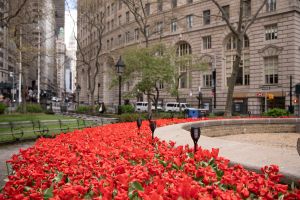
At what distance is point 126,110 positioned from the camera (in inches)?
1437

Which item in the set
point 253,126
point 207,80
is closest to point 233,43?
point 207,80

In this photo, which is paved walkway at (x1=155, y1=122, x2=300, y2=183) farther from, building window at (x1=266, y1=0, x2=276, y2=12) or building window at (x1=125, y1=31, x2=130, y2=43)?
building window at (x1=125, y1=31, x2=130, y2=43)

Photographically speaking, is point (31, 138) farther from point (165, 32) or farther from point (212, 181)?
point (165, 32)

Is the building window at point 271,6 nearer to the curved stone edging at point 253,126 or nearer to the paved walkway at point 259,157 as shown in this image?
the curved stone edging at point 253,126

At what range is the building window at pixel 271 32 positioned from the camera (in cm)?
4194

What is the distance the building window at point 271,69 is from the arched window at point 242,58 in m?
2.83

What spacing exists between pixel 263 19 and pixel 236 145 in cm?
3766

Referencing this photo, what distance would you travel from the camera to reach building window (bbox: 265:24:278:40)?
138 feet

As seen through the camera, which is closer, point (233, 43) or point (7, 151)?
point (7, 151)

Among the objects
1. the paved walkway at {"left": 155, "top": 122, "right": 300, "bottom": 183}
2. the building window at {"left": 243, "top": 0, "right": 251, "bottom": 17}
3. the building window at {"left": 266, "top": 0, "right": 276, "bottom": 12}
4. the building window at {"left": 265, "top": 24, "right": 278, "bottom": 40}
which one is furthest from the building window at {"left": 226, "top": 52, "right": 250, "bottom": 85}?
the paved walkway at {"left": 155, "top": 122, "right": 300, "bottom": 183}

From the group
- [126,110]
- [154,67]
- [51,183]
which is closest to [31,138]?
[51,183]

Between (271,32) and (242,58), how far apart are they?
17.1 ft

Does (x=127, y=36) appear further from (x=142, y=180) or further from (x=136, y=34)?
(x=142, y=180)

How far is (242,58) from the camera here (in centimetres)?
4622
